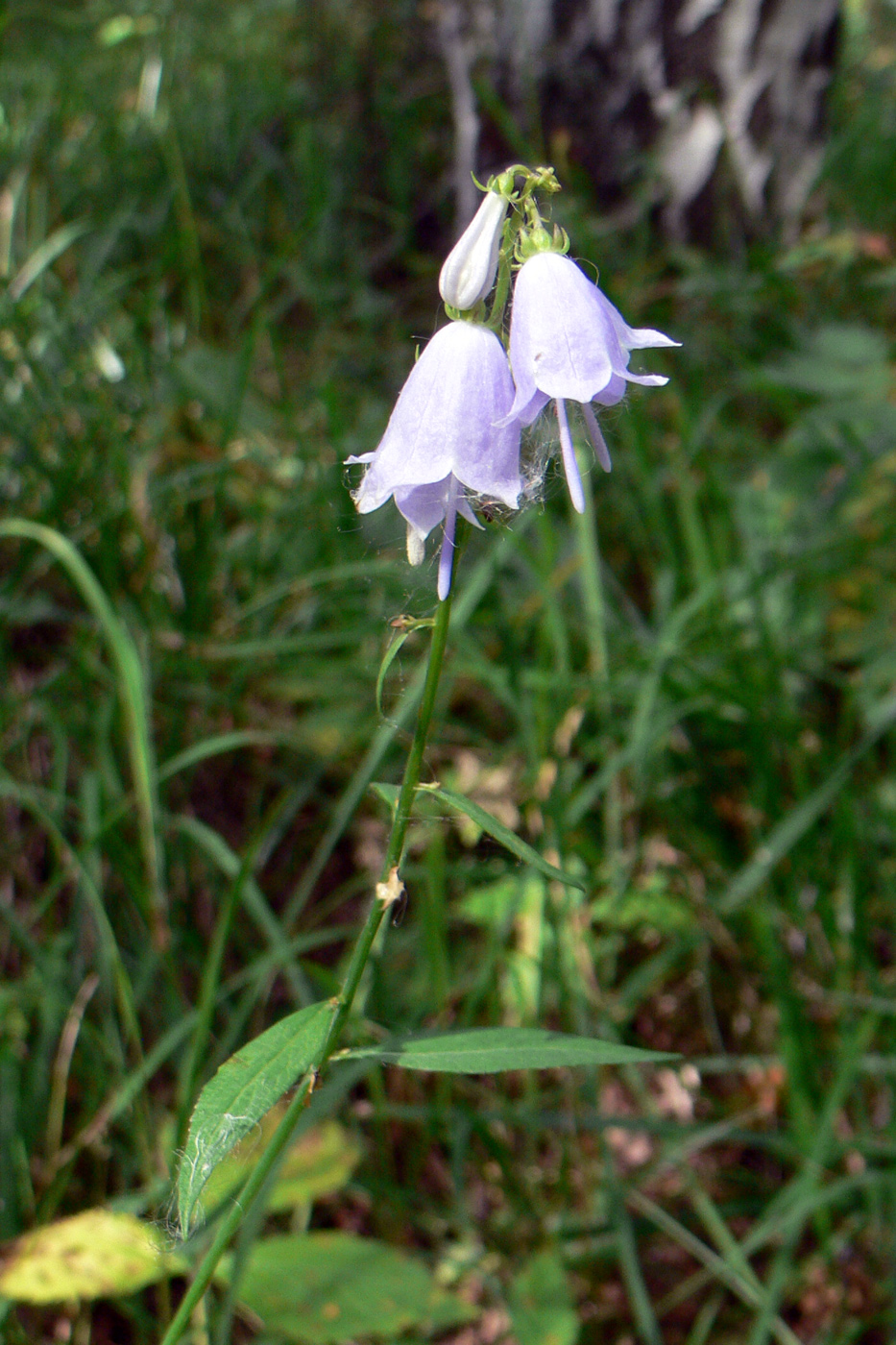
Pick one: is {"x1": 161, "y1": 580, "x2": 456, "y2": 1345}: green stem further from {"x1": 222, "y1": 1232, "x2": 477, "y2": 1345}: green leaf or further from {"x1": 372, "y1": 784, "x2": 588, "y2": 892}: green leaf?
{"x1": 222, "y1": 1232, "x2": 477, "y2": 1345}: green leaf

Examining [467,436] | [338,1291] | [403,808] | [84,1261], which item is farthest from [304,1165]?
[467,436]

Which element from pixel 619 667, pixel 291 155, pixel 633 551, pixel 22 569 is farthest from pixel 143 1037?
pixel 291 155

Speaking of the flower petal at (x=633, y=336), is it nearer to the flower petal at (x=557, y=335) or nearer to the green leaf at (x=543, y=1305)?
the flower petal at (x=557, y=335)

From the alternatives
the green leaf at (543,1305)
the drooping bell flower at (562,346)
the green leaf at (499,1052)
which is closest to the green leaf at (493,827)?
the green leaf at (499,1052)

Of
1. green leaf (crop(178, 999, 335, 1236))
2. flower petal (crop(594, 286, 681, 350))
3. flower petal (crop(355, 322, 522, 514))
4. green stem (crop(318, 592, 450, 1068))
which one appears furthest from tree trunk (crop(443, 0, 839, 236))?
green leaf (crop(178, 999, 335, 1236))

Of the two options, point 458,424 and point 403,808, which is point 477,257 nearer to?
point 458,424

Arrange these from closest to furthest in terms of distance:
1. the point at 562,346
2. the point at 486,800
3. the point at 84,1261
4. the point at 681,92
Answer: the point at 562,346, the point at 84,1261, the point at 486,800, the point at 681,92
